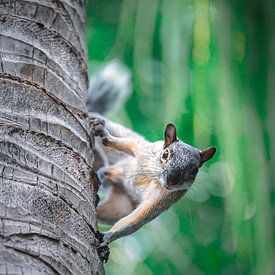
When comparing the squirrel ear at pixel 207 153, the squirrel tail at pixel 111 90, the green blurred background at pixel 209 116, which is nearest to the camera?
the squirrel ear at pixel 207 153

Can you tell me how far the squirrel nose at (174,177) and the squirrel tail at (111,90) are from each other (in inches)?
26.6

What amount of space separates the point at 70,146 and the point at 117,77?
1463 millimetres

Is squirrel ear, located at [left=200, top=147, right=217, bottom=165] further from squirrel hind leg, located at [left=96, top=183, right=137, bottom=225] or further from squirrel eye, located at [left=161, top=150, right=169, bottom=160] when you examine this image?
squirrel hind leg, located at [left=96, top=183, right=137, bottom=225]

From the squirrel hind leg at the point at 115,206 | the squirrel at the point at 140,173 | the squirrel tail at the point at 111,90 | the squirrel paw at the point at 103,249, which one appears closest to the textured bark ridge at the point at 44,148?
the squirrel paw at the point at 103,249

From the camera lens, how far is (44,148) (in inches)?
60.2

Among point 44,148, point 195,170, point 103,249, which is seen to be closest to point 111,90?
point 195,170

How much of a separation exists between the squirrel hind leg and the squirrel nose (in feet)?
1.07

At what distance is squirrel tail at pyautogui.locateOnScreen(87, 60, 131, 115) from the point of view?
305 cm

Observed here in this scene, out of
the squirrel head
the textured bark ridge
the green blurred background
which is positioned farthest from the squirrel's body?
the textured bark ridge

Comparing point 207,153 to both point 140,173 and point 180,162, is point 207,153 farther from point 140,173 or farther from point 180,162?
point 140,173

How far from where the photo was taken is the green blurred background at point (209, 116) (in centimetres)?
266

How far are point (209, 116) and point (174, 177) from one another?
0.35 meters

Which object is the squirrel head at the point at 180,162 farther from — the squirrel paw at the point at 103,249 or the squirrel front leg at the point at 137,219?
the squirrel paw at the point at 103,249

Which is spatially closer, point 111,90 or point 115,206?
point 115,206
